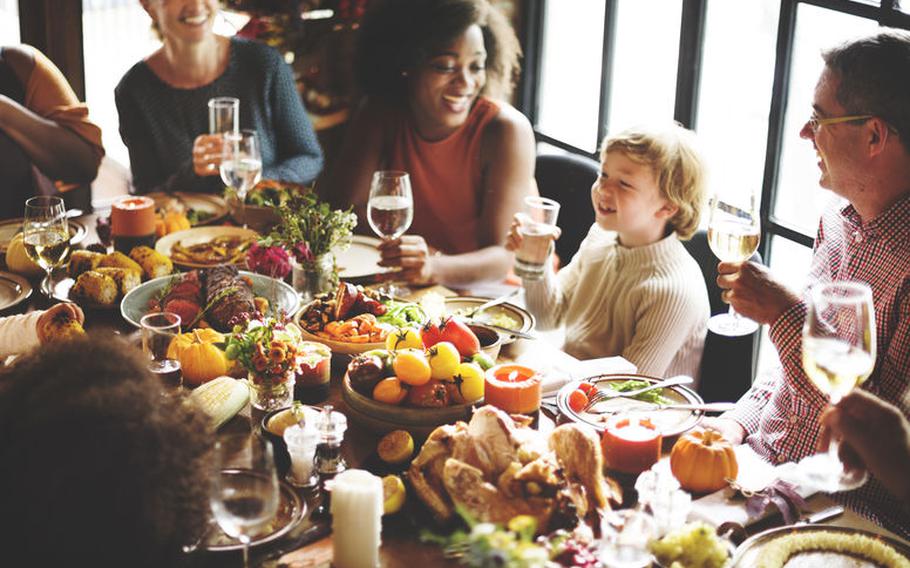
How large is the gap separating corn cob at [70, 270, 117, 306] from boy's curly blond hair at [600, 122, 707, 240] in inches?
51.6

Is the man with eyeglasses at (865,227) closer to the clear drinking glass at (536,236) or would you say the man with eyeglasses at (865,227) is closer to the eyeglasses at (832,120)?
the eyeglasses at (832,120)

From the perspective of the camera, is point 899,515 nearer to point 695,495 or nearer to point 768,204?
point 695,495

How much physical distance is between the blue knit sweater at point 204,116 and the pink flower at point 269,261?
1.00m

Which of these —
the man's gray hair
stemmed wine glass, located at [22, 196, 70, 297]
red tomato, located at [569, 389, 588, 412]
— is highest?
the man's gray hair

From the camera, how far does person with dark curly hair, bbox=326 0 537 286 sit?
10.5 ft

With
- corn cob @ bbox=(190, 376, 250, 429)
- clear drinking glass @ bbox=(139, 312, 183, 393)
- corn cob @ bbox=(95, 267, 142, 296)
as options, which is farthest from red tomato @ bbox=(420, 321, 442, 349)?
corn cob @ bbox=(95, 267, 142, 296)

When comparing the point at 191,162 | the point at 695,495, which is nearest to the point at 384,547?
the point at 695,495

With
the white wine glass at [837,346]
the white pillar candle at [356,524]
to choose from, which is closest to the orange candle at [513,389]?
the white pillar candle at [356,524]

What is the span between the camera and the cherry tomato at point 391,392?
176 centimetres

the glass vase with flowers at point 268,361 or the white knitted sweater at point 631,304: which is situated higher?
the glass vase with flowers at point 268,361

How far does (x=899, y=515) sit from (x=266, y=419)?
3.93 ft

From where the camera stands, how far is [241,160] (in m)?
2.68

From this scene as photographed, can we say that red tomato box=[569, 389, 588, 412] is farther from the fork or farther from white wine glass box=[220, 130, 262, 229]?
white wine glass box=[220, 130, 262, 229]

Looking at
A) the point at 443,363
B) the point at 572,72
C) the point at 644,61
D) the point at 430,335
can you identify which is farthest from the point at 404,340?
the point at 572,72
